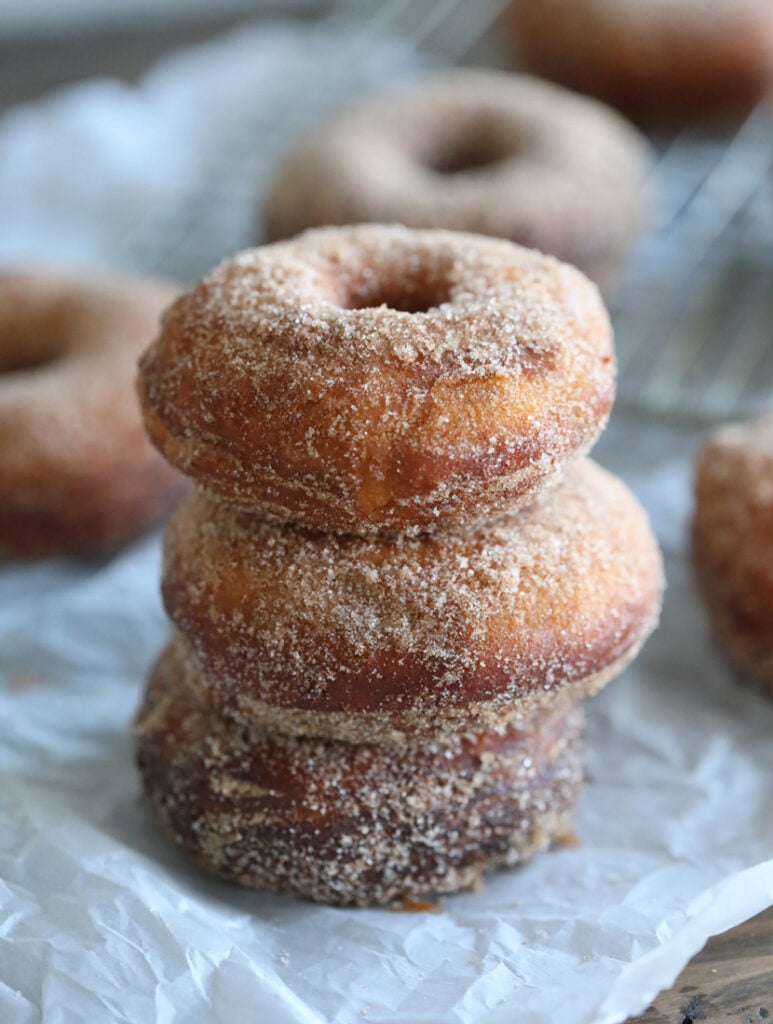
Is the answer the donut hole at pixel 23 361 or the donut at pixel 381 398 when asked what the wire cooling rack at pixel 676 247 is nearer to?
the donut hole at pixel 23 361

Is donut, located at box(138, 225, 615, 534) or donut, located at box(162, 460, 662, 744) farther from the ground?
donut, located at box(138, 225, 615, 534)

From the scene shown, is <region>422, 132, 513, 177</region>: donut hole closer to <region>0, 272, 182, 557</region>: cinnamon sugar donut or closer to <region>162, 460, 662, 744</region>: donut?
<region>0, 272, 182, 557</region>: cinnamon sugar donut

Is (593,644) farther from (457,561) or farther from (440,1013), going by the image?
(440,1013)

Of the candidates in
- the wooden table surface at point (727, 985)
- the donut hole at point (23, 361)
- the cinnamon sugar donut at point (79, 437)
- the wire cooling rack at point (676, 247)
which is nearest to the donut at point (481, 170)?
the wire cooling rack at point (676, 247)

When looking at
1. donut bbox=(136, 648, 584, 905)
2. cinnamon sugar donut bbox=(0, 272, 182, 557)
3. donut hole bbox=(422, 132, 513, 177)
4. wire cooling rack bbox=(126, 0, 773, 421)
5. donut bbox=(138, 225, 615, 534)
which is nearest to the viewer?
donut bbox=(138, 225, 615, 534)

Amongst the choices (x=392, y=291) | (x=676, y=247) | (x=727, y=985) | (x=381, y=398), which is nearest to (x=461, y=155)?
(x=676, y=247)

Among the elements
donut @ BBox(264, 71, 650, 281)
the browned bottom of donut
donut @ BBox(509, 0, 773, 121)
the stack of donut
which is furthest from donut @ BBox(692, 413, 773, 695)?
donut @ BBox(509, 0, 773, 121)

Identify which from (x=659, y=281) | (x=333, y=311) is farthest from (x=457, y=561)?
(x=659, y=281)

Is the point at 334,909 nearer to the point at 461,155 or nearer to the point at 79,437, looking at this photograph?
the point at 79,437
